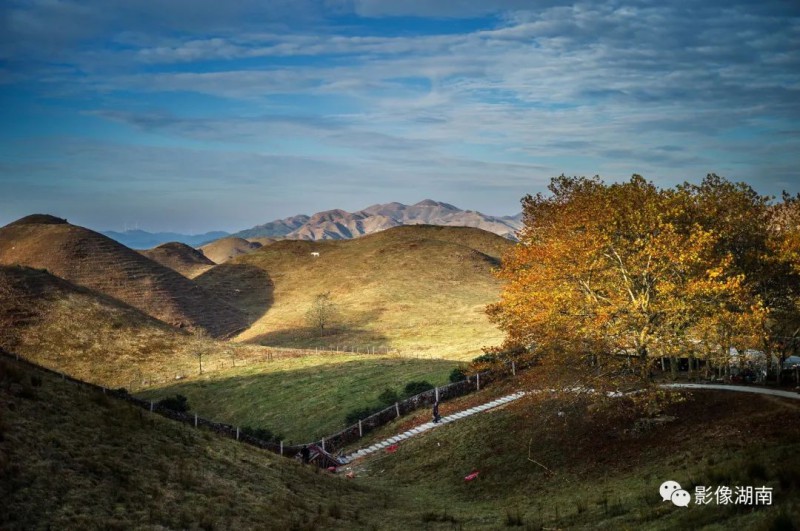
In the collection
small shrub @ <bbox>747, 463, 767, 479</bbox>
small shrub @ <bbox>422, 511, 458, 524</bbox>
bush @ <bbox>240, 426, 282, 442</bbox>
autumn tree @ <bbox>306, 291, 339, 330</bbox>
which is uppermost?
autumn tree @ <bbox>306, 291, 339, 330</bbox>

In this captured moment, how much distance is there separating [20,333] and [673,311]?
10946 cm

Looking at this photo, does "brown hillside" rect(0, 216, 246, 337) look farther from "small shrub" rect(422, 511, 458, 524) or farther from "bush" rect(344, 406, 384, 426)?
"small shrub" rect(422, 511, 458, 524)

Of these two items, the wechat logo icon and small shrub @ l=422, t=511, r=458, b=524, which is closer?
the wechat logo icon

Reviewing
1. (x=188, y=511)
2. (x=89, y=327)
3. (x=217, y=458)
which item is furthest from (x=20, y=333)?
(x=188, y=511)

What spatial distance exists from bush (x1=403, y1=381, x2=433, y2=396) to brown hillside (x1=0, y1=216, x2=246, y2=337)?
353 feet

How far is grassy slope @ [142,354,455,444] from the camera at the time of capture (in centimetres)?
5931

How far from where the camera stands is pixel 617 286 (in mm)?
35281

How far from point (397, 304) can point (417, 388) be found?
8736 cm

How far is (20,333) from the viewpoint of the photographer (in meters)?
99.3

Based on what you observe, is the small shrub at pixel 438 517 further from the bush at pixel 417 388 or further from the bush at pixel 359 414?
the bush at pixel 417 388

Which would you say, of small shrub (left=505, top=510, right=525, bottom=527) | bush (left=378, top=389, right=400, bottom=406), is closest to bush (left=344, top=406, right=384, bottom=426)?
bush (left=378, top=389, right=400, bottom=406)

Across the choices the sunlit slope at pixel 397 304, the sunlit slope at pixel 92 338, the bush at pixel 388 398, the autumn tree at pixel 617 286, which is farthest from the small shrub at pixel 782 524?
the sunlit slope at pixel 92 338

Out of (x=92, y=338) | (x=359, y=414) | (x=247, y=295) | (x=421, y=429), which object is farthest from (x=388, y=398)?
(x=247, y=295)

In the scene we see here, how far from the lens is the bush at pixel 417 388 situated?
189 feet
